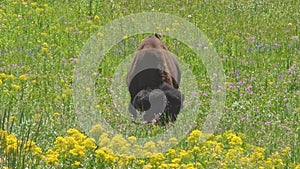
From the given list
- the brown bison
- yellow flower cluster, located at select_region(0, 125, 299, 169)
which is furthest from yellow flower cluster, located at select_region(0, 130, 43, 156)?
the brown bison

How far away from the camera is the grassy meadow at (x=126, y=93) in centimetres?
616

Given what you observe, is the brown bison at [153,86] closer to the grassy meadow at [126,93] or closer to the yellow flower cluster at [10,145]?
the grassy meadow at [126,93]

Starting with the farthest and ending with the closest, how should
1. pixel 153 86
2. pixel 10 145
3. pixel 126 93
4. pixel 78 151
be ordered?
pixel 126 93 → pixel 153 86 → pixel 78 151 → pixel 10 145

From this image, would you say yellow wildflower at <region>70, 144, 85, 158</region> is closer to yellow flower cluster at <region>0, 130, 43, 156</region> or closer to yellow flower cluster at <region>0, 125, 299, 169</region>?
yellow flower cluster at <region>0, 125, 299, 169</region>

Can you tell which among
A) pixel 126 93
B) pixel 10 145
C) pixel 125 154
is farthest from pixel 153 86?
pixel 10 145

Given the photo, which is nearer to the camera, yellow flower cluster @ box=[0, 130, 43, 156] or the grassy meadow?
yellow flower cluster @ box=[0, 130, 43, 156]

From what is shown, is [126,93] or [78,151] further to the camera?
[126,93]

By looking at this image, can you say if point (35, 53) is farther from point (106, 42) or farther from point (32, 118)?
point (32, 118)

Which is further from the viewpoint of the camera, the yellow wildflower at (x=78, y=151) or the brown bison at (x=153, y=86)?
the brown bison at (x=153, y=86)

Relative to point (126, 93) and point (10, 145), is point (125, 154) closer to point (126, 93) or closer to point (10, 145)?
point (10, 145)

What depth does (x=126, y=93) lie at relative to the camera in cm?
969

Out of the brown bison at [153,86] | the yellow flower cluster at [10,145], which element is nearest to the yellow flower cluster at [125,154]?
the yellow flower cluster at [10,145]

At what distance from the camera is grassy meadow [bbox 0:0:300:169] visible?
6.16 m

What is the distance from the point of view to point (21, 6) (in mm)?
15016
